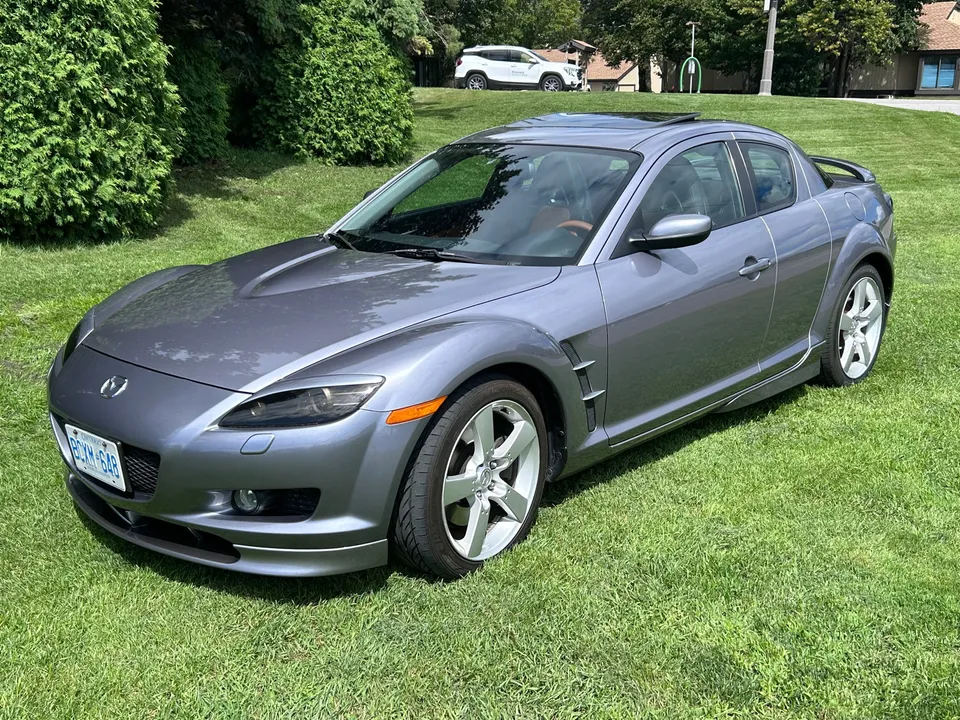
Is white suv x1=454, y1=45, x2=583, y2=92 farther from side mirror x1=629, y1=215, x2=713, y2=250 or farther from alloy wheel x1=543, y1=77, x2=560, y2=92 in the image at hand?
side mirror x1=629, y1=215, x2=713, y2=250

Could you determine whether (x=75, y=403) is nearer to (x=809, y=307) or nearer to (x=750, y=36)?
(x=809, y=307)

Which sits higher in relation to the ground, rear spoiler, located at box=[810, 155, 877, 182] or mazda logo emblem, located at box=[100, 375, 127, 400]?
rear spoiler, located at box=[810, 155, 877, 182]

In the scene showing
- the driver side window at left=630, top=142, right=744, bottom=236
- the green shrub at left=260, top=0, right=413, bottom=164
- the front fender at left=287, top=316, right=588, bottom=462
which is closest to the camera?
the front fender at left=287, top=316, right=588, bottom=462

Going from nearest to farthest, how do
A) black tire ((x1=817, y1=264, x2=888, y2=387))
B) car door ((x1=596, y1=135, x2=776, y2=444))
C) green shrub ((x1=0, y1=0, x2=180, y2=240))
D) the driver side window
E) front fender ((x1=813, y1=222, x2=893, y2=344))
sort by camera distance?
car door ((x1=596, y1=135, x2=776, y2=444))
the driver side window
front fender ((x1=813, y1=222, x2=893, y2=344))
black tire ((x1=817, y1=264, x2=888, y2=387))
green shrub ((x1=0, y1=0, x2=180, y2=240))

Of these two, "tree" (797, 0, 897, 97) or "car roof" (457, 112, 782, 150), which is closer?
"car roof" (457, 112, 782, 150)

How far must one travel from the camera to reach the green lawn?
2650mm

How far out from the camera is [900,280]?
758 centimetres

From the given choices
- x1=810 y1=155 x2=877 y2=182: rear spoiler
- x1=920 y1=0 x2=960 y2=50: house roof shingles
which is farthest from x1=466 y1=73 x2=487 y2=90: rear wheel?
x1=920 y1=0 x2=960 y2=50: house roof shingles

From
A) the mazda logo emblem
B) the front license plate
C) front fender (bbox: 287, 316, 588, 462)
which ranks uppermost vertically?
front fender (bbox: 287, 316, 588, 462)

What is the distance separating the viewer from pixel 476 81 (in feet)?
108

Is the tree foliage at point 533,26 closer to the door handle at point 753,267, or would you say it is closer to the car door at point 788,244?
the car door at point 788,244

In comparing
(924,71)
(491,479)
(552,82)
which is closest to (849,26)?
(924,71)

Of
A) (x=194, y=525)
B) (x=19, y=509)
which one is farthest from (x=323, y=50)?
(x=194, y=525)

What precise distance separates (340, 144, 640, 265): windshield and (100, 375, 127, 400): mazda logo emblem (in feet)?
4.37
